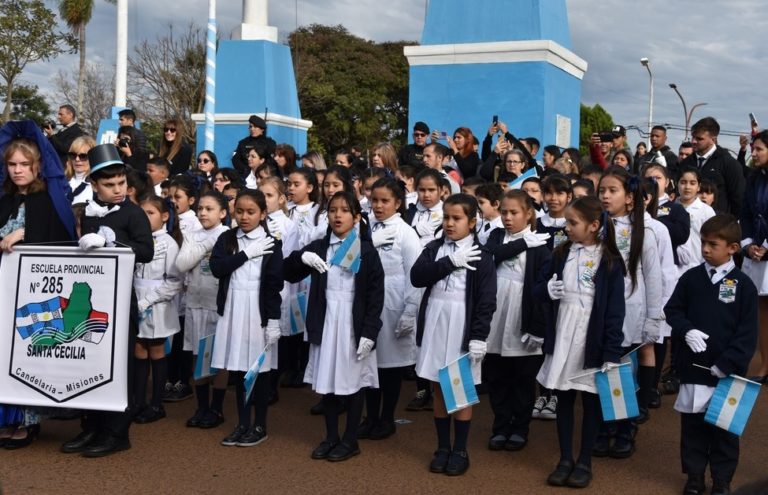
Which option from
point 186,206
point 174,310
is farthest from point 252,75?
point 174,310

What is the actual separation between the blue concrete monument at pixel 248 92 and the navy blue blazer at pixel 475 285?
11345 millimetres

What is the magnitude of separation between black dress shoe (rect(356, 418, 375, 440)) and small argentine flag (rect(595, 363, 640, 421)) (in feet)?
6.08

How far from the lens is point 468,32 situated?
13.2 m

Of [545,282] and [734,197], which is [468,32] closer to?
[734,197]

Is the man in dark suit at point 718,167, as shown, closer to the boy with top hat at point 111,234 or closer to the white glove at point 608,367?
the white glove at point 608,367

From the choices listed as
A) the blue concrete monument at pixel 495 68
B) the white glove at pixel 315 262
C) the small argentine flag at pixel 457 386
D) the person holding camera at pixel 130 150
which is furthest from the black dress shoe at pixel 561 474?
the blue concrete monument at pixel 495 68

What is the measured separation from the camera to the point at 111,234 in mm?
5805

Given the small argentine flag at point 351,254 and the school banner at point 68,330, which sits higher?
the small argentine flag at point 351,254

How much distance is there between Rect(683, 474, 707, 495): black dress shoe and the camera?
16.7ft

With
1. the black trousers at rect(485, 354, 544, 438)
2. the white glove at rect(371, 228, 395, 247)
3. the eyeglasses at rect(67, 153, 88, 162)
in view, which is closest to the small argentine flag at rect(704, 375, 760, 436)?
the black trousers at rect(485, 354, 544, 438)

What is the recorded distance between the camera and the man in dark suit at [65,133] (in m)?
11.1

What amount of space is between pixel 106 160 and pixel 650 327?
3883 mm

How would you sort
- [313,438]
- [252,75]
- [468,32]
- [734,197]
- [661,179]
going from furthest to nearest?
[252,75]
[468,32]
[734,197]
[661,179]
[313,438]

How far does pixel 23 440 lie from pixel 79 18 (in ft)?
144
